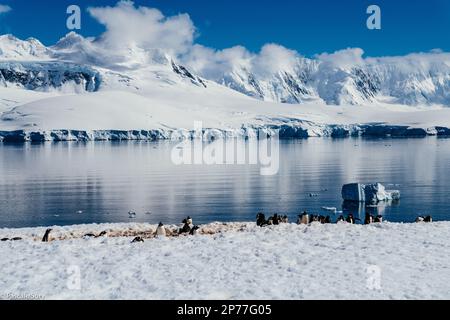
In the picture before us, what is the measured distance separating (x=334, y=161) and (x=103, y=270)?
7837 centimetres

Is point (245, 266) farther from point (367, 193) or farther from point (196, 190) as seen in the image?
point (196, 190)

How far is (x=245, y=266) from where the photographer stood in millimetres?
14562

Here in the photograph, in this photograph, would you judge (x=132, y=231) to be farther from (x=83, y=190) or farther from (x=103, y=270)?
(x=83, y=190)

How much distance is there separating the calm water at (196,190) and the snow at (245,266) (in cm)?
1802

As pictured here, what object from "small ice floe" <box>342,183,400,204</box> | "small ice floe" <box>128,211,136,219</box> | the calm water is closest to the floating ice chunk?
"small ice floe" <box>342,183,400,204</box>

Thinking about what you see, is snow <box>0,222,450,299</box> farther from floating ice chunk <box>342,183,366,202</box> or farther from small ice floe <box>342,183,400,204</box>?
floating ice chunk <box>342,183,366,202</box>

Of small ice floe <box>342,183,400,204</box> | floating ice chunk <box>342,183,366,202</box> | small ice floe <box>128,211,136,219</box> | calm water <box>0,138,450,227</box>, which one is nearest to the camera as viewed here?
small ice floe <box>128,211,136,219</box>

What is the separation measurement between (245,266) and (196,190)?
39.1m

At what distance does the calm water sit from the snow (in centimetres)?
1802

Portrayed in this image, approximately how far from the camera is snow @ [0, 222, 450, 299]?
492 inches

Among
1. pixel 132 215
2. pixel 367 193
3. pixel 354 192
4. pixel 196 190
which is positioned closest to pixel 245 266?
pixel 132 215

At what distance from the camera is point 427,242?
1712 cm

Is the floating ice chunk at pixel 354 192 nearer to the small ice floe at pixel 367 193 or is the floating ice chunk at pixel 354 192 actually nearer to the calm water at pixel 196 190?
the small ice floe at pixel 367 193
